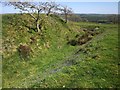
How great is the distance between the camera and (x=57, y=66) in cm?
2706

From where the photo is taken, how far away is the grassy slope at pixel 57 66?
65.9ft

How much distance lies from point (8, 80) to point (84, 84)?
8.86 m

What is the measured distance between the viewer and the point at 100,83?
63.0ft

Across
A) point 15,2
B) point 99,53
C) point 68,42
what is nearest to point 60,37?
point 68,42

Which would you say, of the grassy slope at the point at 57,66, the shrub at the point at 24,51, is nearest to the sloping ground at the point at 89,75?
the grassy slope at the point at 57,66

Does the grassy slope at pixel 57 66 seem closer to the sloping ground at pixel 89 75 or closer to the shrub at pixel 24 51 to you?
the sloping ground at pixel 89 75

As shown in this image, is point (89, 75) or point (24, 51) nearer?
point (89, 75)

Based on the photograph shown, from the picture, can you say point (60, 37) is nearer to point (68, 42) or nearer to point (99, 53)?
point (68, 42)

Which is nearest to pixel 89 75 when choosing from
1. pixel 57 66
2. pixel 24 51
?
pixel 57 66

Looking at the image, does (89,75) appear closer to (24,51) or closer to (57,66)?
(57,66)

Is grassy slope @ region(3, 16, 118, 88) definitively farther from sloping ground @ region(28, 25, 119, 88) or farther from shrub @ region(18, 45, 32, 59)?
shrub @ region(18, 45, 32, 59)

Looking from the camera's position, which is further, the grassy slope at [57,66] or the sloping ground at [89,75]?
the grassy slope at [57,66]

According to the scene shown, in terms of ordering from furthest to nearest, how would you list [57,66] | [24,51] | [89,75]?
[24,51], [57,66], [89,75]

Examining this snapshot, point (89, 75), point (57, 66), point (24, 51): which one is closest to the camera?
point (89, 75)
